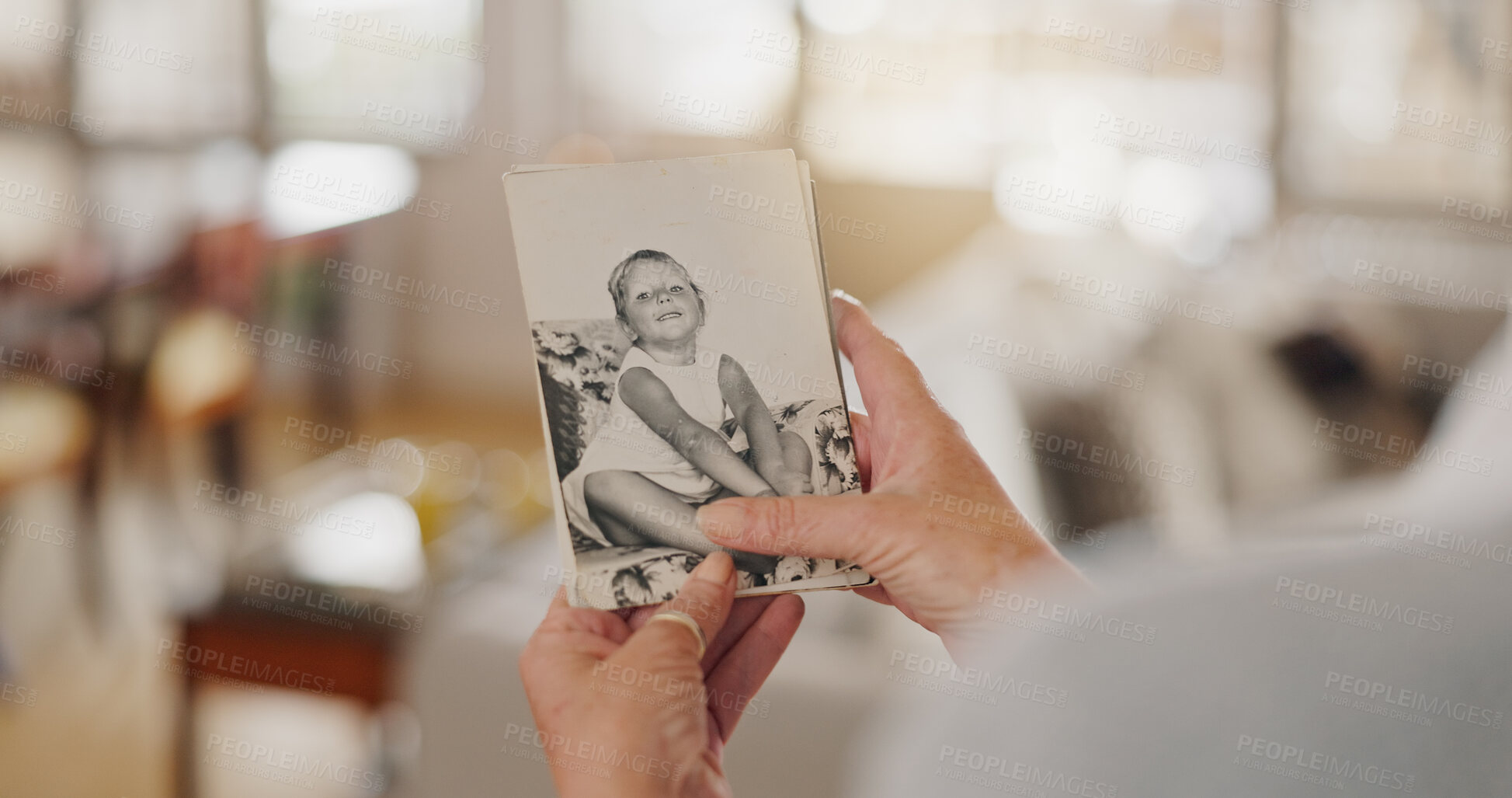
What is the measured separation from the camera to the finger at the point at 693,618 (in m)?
0.75

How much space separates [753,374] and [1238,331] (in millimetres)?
1507

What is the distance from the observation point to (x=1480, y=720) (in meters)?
0.25

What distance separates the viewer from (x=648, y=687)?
73 cm

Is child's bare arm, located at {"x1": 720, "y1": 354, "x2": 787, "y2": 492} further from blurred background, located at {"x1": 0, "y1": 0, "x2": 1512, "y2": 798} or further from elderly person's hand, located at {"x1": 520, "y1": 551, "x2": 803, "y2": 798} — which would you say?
blurred background, located at {"x1": 0, "y1": 0, "x2": 1512, "y2": 798}

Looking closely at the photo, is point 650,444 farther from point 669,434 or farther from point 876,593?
point 876,593

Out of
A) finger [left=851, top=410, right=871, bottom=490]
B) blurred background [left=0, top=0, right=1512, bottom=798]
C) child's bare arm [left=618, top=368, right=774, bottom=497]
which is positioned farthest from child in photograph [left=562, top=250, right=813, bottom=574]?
blurred background [left=0, top=0, right=1512, bottom=798]

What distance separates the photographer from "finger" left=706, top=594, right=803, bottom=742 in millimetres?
898

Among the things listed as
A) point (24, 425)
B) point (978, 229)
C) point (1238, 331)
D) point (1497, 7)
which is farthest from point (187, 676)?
point (1497, 7)

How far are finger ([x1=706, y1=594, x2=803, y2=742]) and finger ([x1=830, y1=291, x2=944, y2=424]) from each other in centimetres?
21

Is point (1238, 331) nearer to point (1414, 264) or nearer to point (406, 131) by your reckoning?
point (1414, 264)

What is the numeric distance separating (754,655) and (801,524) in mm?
160

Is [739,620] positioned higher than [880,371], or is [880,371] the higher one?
[880,371]

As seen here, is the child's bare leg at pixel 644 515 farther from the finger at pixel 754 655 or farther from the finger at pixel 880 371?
the finger at pixel 880 371

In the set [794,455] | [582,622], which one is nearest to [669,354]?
[794,455]
